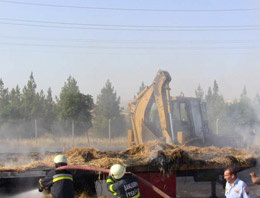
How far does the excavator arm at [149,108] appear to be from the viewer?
1213 cm

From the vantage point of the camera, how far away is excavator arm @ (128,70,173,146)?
12.1 metres

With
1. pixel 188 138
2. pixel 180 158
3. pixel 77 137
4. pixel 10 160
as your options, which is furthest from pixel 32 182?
pixel 77 137

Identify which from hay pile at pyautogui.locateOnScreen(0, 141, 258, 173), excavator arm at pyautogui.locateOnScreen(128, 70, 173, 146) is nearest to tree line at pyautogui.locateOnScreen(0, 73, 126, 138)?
excavator arm at pyautogui.locateOnScreen(128, 70, 173, 146)

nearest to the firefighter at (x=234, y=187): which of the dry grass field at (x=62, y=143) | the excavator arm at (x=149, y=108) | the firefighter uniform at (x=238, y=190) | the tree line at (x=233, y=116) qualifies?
the firefighter uniform at (x=238, y=190)

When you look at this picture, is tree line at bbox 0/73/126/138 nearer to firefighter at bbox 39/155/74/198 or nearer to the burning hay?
the burning hay

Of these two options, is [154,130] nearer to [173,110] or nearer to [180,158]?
[173,110]

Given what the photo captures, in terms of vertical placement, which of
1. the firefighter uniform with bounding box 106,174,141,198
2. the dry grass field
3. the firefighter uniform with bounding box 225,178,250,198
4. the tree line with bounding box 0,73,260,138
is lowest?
the firefighter uniform with bounding box 225,178,250,198

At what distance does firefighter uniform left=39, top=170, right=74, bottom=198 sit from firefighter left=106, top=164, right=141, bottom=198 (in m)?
0.70

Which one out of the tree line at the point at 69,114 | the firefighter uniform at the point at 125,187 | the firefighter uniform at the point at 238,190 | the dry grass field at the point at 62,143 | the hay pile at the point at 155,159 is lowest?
the firefighter uniform at the point at 238,190

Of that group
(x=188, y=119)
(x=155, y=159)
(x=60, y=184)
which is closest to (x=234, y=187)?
(x=155, y=159)

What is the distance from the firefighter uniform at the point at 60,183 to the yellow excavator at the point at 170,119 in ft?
22.0

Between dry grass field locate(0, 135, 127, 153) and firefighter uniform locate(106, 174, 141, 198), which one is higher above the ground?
dry grass field locate(0, 135, 127, 153)

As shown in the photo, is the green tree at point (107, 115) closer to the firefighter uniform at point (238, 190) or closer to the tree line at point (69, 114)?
the tree line at point (69, 114)

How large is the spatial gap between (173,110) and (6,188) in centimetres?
694
